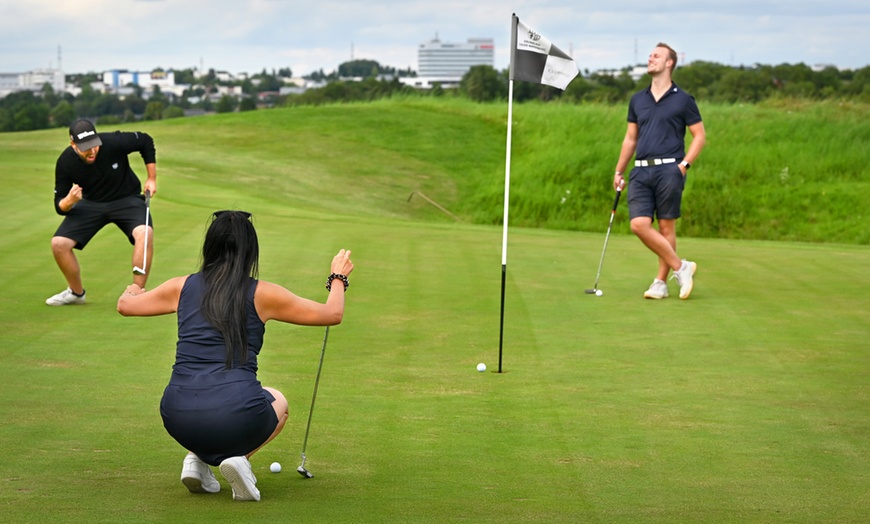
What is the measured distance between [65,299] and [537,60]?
496cm

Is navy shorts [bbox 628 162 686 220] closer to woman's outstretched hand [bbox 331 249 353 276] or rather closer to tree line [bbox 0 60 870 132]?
woman's outstretched hand [bbox 331 249 353 276]

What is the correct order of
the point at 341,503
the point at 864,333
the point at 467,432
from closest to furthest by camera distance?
the point at 341,503, the point at 467,432, the point at 864,333

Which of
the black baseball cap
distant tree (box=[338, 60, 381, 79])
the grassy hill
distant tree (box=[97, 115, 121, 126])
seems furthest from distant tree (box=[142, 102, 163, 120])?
distant tree (box=[338, 60, 381, 79])

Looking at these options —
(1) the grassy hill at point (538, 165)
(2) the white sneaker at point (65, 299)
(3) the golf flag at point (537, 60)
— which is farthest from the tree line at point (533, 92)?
(2) the white sneaker at point (65, 299)

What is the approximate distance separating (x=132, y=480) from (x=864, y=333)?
22.4 feet

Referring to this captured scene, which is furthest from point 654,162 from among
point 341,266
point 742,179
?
point 742,179

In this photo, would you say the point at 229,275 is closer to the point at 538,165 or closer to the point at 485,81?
the point at 538,165

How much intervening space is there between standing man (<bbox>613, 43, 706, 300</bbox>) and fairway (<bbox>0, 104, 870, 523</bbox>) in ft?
1.53

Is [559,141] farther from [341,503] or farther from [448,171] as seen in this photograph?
[341,503]

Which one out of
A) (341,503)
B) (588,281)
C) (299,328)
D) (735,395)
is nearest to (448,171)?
(588,281)

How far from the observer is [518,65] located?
954 centimetres

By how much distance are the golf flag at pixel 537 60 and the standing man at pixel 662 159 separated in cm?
240

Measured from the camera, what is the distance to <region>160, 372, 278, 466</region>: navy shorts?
548cm

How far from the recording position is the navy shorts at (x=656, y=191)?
1210 centimetres
